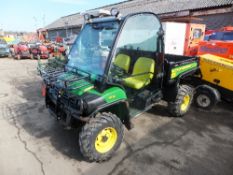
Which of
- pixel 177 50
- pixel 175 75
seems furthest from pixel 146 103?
pixel 177 50

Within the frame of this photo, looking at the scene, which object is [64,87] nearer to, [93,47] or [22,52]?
[93,47]

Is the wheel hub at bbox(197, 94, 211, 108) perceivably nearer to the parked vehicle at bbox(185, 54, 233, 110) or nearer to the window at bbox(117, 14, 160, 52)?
the parked vehicle at bbox(185, 54, 233, 110)

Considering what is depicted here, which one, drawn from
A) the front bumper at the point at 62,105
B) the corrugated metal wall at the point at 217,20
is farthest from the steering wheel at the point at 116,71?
the corrugated metal wall at the point at 217,20

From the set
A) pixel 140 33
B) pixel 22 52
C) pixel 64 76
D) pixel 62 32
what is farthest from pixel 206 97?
pixel 62 32

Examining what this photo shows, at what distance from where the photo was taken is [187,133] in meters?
3.63

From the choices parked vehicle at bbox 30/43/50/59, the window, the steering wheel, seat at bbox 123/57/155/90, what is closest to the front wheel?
the steering wheel

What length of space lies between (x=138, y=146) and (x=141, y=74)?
1303 millimetres

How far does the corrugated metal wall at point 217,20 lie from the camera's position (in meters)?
10.7

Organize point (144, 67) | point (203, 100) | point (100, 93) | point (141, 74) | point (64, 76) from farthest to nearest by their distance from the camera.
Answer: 1. point (203, 100)
2. point (144, 67)
3. point (141, 74)
4. point (64, 76)
5. point (100, 93)

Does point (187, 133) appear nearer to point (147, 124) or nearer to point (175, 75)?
point (147, 124)

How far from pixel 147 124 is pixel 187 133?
799mm

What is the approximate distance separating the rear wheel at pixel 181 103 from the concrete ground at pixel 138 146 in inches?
6.5

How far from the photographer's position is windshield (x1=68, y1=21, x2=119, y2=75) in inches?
112

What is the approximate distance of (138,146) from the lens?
3.20 meters
